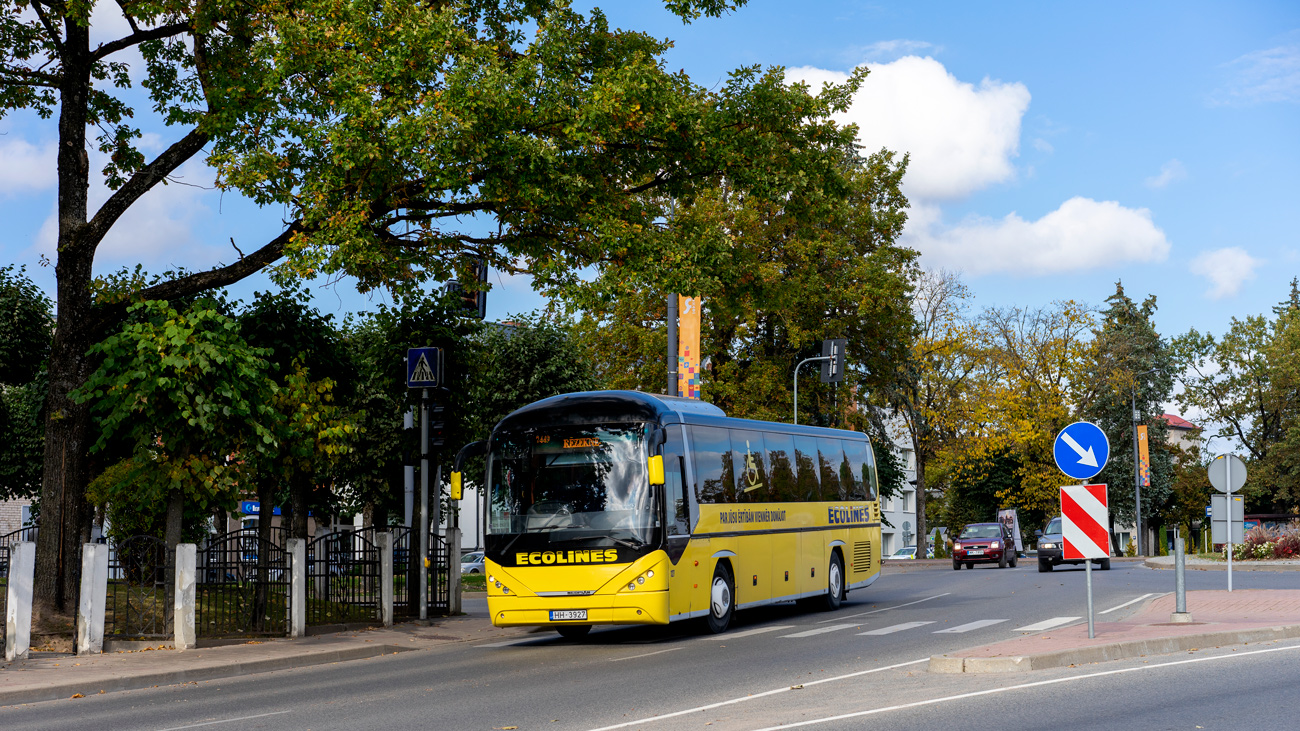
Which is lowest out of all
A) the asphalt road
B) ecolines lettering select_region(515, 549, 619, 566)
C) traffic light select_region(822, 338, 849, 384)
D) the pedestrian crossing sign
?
the asphalt road

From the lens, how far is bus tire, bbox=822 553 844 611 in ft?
74.1

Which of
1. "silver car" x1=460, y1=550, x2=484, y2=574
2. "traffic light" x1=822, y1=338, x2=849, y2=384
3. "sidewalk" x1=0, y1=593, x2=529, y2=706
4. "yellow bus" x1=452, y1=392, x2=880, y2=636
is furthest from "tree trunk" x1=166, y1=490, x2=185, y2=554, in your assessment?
"silver car" x1=460, y1=550, x2=484, y2=574

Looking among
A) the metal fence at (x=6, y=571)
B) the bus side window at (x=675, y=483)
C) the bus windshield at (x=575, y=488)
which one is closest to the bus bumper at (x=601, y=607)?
the bus windshield at (x=575, y=488)

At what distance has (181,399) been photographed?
16922 mm

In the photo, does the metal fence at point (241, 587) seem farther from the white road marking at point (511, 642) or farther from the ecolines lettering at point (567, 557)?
the ecolines lettering at point (567, 557)

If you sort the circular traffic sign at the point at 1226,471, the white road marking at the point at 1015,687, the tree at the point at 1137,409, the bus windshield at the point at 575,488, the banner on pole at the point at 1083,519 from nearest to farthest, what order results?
1. the white road marking at the point at 1015,687
2. the banner on pole at the point at 1083,519
3. the bus windshield at the point at 575,488
4. the circular traffic sign at the point at 1226,471
5. the tree at the point at 1137,409

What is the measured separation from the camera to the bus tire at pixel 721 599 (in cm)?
1798

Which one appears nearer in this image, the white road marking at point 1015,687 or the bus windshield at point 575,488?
the white road marking at point 1015,687

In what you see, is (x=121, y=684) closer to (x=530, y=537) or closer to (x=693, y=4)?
(x=530, y=537)

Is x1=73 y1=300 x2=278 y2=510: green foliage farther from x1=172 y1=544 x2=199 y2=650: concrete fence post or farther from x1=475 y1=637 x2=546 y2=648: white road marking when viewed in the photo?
x1=475 y1=637 x2=546 y2=648: white road marking

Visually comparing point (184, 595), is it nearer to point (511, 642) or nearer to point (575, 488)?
point (511, 642)

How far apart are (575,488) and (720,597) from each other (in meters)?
3.06

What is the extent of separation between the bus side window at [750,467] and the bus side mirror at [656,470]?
3075mm

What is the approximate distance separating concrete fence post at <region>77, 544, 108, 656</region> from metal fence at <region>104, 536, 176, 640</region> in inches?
16.0
